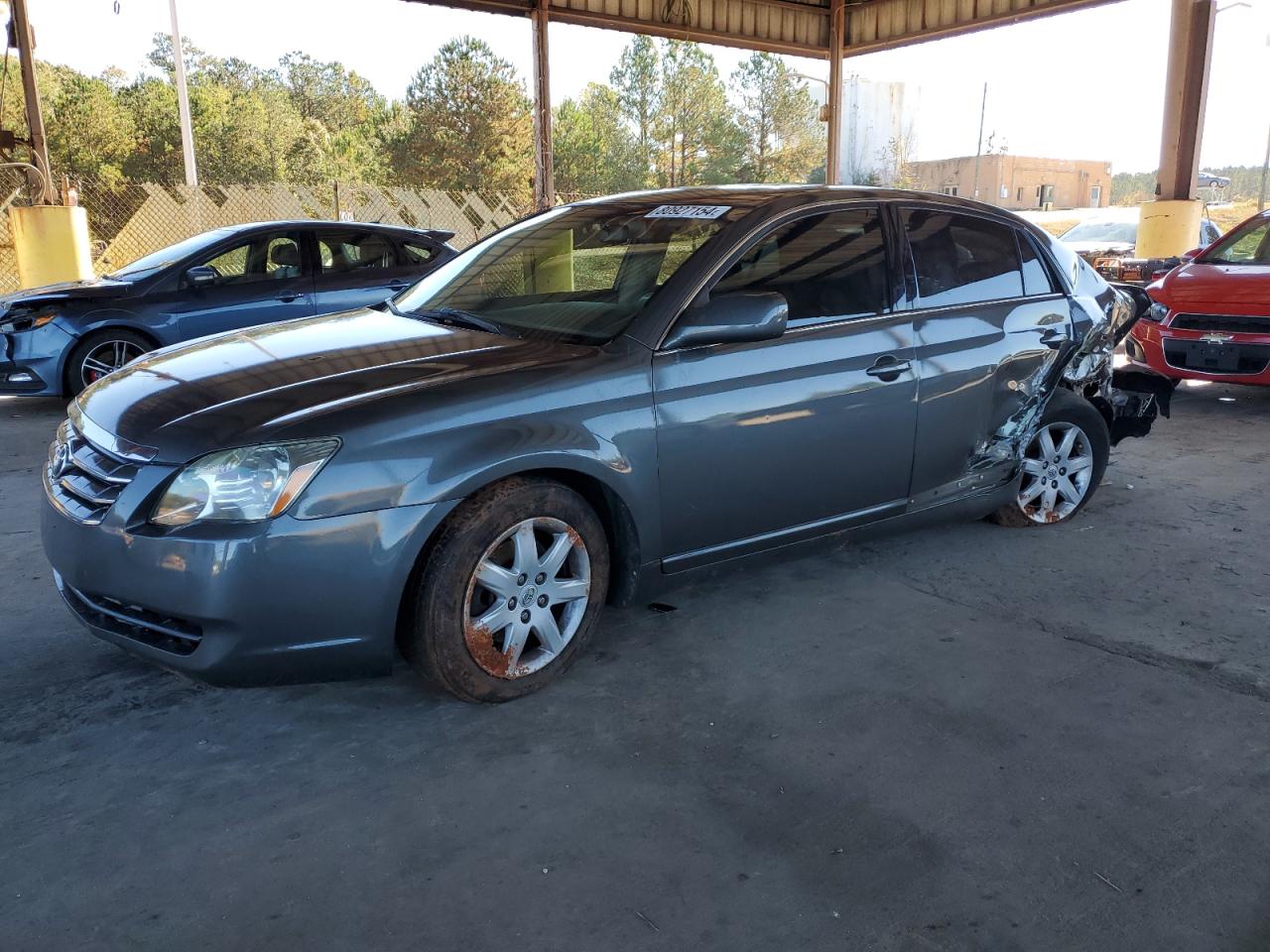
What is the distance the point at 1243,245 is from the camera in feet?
27.6

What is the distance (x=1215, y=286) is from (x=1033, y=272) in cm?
423

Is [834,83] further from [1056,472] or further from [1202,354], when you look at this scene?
[1056,472]

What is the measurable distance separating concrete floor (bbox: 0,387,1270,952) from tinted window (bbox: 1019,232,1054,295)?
1381 mm

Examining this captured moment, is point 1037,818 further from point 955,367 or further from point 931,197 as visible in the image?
point 931,197

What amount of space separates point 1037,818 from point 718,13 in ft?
47.1

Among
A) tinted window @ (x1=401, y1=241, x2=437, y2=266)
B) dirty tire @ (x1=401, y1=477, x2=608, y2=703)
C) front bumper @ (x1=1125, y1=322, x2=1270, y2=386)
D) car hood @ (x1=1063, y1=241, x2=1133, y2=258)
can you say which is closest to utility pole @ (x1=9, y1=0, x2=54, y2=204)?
tinted window @ (x1=401, y1=241, x2=437, y2=266)

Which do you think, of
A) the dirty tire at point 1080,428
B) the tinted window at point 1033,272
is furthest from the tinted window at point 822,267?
the dirty tire at point 1080,428

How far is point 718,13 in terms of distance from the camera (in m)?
14.7

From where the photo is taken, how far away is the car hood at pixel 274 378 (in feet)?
9.06

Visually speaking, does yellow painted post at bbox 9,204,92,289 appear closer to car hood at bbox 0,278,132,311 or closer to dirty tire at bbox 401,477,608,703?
car hood at bbox 0,278,132,311

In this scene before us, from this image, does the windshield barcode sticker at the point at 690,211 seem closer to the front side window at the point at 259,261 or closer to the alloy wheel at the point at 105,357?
the front side window at the point at 259,261

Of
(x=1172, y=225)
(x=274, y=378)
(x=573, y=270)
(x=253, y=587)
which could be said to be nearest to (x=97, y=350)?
(x=573, y=270)

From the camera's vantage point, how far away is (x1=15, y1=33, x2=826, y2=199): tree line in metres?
46.2

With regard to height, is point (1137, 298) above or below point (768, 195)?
below
